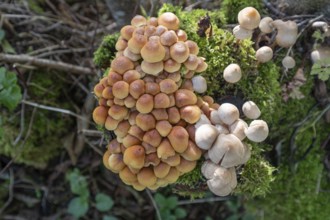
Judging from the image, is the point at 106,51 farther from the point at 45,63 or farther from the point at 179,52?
the point at 45,63

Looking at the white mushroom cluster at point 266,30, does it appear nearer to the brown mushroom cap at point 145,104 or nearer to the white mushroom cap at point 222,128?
the white mushroom cap at point 222,128

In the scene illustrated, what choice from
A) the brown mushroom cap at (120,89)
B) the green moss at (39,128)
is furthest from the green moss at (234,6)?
the green moss at (39,128)

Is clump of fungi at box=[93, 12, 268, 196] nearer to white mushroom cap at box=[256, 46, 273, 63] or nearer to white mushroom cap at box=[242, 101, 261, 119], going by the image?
white mushroom cap at box=[242, 101, 261, 119]

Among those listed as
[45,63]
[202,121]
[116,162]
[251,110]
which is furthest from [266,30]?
[45,63]

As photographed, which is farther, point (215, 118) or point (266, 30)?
point (266, 30)

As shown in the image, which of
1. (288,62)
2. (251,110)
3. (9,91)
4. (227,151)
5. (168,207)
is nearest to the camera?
(227,151)

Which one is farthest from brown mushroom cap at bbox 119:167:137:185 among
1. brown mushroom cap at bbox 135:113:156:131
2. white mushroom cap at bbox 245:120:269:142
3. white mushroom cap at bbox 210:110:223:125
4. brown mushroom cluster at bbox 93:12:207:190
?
white mushroom cap at bbox 245:120:269:142

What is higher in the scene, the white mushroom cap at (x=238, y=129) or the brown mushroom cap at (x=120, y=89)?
the brown mushroom cap at (x=120, y=89)
